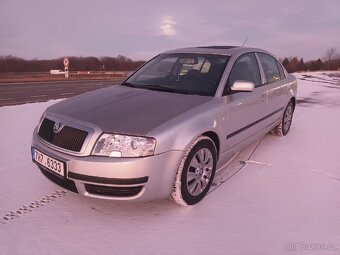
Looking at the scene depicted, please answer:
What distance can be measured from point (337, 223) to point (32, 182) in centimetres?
302

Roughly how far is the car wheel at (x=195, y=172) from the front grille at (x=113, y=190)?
0.41 meters

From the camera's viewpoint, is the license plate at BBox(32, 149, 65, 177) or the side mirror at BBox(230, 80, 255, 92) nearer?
the license plate at BBox(32, 149, 65, 177)

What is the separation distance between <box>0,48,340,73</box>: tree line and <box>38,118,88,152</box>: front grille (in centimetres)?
6475

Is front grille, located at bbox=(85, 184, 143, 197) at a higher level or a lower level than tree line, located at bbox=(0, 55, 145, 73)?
lower

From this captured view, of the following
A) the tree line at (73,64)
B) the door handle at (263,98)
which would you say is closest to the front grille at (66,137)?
the door handle at (263,98)

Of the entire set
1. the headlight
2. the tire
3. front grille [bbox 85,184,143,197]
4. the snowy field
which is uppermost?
the headlight

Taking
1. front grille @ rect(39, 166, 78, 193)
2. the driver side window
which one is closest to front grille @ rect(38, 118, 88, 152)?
front grille @ rect(39, 166, 78, 193)

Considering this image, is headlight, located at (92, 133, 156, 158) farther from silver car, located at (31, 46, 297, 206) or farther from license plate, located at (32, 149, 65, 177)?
license plate, located at (32, 149, 65, 177)

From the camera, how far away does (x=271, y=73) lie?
4941 millimetres

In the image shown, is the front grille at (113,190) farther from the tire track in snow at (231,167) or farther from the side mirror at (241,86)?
the side mirror at (241,86)

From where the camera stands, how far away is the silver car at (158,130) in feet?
8.80

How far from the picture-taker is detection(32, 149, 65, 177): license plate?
280 centimetres

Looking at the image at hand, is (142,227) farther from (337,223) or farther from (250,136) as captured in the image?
(250,136)

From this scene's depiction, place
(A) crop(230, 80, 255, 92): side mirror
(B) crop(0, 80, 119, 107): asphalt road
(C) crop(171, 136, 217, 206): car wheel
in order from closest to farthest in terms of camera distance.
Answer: (C) crop(171, 136, 217, 206): car wheel < (A) crop(230, 80, 255, 92): side mirror < (B) crop(0, 80, 119, 107): asphalt road
